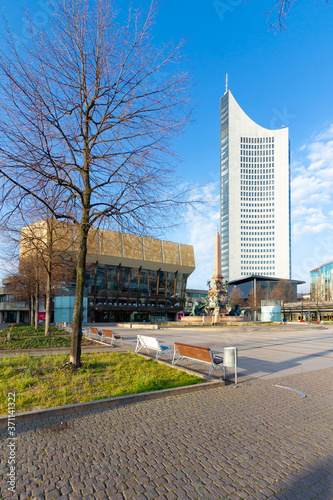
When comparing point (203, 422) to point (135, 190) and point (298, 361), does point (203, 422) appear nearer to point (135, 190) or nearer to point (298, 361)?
point (135, 190)

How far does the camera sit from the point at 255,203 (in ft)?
545

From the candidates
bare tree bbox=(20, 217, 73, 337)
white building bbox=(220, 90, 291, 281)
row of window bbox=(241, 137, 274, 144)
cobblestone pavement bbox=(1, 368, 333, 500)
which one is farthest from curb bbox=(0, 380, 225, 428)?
row of window bbox=(241, 137, 274, 144)

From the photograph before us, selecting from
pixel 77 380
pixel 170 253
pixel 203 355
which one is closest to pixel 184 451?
pixel 77 380

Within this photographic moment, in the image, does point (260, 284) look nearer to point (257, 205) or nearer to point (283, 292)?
point (283, 292)

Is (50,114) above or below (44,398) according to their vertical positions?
above

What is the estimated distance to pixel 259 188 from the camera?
550 ft

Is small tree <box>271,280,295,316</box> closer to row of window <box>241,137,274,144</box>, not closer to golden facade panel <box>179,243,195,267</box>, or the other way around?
golden facade panel <box>179,243,195,267</box>

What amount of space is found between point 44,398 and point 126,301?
55786mm

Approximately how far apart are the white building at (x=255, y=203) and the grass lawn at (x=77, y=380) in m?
156

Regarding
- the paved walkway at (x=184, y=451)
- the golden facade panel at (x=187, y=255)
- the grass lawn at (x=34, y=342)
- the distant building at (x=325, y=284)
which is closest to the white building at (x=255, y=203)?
the distant building at (x=325, y=284)

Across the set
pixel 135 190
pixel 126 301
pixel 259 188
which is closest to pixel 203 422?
pixel 135 190

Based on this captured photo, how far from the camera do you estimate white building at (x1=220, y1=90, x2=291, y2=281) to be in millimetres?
159750

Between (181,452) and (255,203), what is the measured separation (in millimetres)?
171159

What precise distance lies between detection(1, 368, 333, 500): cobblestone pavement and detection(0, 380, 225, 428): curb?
184mm
